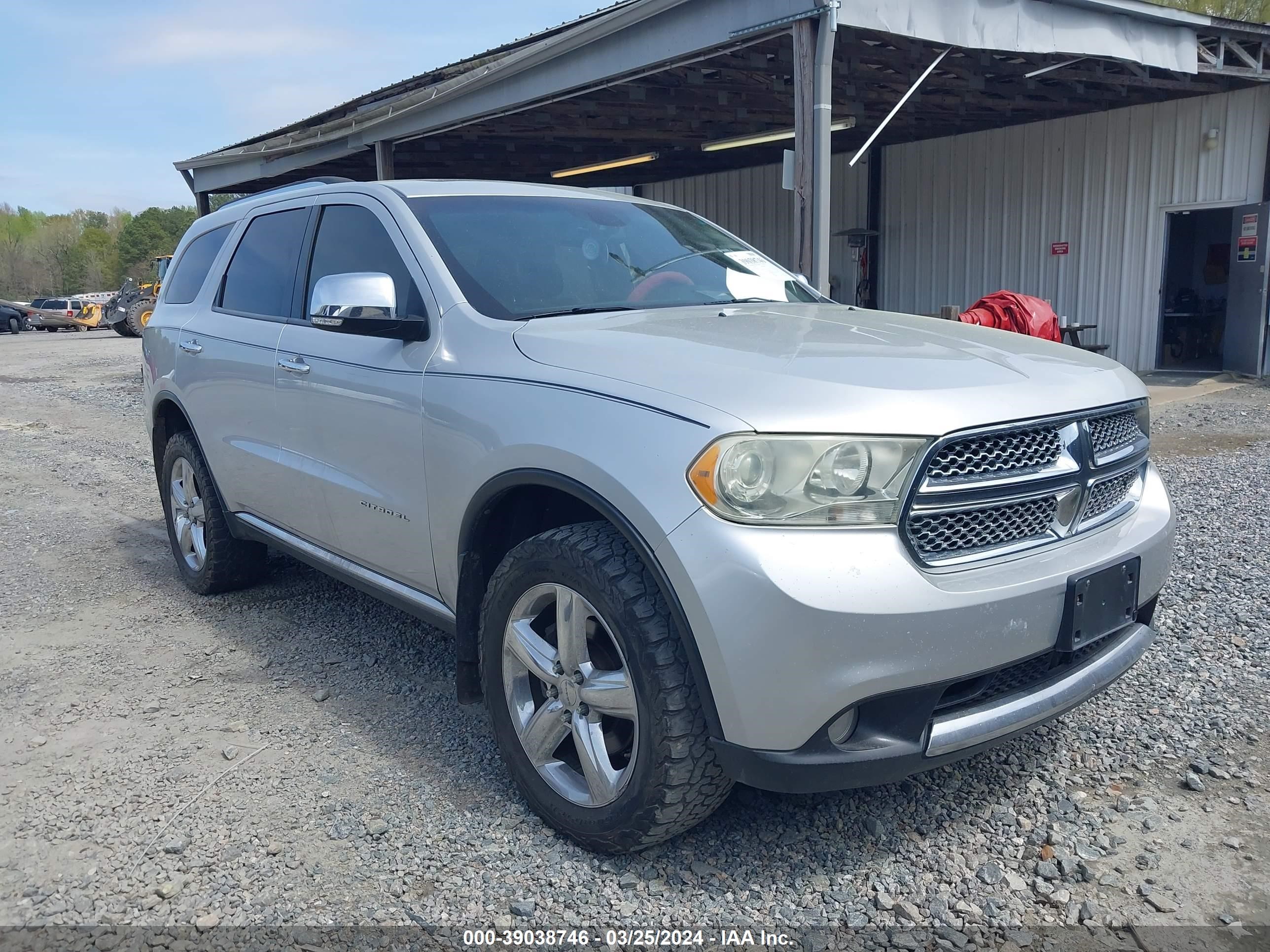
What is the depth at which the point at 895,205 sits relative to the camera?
1769 cm

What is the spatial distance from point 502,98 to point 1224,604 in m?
9.17

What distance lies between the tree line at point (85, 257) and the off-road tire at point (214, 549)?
87.0m

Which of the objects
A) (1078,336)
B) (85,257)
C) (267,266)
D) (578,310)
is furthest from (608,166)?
(85,257)

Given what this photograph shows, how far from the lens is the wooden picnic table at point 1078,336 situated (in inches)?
525

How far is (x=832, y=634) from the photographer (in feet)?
6.93

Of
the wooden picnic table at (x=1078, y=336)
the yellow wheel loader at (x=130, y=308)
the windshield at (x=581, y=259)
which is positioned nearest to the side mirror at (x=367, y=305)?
the windshield at (x=581, y=259)

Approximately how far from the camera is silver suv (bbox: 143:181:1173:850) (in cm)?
219

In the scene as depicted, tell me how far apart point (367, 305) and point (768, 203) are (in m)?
17.9

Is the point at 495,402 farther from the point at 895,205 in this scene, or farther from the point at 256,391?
the point at 895,205

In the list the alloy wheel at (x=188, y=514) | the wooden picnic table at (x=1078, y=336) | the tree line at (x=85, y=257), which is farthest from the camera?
the tree line at (x=85, y=257)

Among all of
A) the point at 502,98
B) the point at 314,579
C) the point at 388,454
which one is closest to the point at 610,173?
the point at 502,98

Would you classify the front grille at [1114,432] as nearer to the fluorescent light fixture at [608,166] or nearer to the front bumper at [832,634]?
the front bumper at [832,634]

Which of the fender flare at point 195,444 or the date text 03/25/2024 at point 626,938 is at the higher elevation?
the fender flare at point 195,444

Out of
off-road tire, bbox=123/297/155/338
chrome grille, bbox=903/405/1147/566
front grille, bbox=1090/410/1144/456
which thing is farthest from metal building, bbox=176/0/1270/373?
off-road tire, bbox=123/297/155/338
